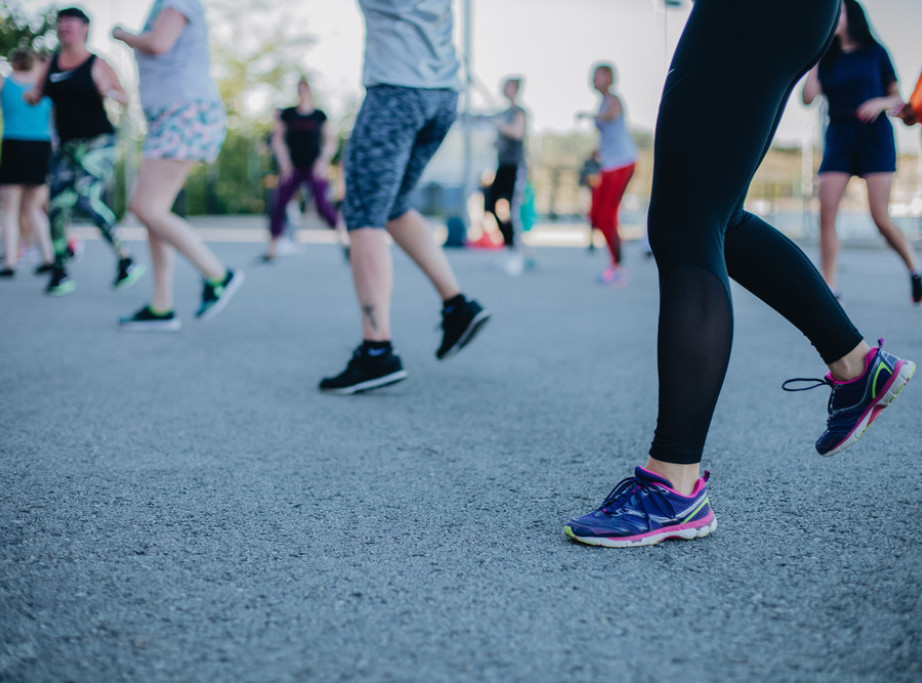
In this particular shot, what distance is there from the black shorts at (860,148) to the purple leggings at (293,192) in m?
6.25

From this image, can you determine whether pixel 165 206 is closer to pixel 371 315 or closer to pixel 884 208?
pixel 371 315

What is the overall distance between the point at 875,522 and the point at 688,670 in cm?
86

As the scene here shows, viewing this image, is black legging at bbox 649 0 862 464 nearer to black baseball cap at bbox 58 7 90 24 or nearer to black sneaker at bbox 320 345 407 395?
black sneaker at bbox 320 345 407 395

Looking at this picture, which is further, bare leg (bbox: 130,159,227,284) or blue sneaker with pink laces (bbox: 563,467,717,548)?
bare leg (bbox: 130,159,227,284)

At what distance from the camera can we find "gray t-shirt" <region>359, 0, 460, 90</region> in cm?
349

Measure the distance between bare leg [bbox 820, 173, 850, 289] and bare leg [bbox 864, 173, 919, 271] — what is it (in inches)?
6.1

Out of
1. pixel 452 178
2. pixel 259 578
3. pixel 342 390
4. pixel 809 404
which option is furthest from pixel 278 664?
pixel 452 178

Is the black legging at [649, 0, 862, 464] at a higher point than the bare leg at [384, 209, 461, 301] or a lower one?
higher

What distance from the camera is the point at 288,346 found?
474 centimetres

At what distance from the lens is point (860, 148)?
539cm

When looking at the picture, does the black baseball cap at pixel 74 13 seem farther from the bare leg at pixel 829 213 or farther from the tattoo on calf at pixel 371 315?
the bare leg at pixel 829 213

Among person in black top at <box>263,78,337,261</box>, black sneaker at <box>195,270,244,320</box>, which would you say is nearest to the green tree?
person in black top at <box>263,78,337,261</box>

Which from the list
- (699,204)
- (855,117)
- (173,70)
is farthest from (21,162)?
(699,204)

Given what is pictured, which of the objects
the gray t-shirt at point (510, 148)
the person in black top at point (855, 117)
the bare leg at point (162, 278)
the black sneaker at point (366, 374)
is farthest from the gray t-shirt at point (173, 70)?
the gray t-shirt at point (510, 148)
